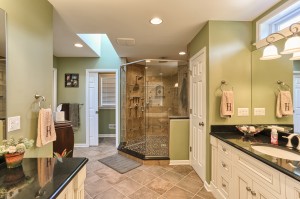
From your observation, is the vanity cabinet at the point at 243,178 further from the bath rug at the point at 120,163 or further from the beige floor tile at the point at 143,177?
the bath rug at the point at 120,163

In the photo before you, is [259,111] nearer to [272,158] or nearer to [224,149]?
[224,149]

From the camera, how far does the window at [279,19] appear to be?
5.62 ft

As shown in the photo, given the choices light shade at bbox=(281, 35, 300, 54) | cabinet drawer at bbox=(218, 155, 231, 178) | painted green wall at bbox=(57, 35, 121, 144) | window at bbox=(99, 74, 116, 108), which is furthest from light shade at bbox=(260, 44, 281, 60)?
window at bbox=(99, 74, 116, 108)

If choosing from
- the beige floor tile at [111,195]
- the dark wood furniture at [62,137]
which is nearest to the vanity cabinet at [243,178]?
the beige floor tile at [111,195]

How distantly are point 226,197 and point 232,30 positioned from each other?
2201 millimetres

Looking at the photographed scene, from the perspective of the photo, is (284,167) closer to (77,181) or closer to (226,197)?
(226,197)

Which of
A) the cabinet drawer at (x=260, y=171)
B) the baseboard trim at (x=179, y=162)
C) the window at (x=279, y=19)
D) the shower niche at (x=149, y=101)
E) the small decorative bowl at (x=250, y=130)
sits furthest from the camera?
the shower niche at (x=149, y=101)

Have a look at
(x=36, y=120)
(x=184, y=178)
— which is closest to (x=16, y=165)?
(x=36, y=120)

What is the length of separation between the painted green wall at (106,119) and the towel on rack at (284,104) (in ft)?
14.4

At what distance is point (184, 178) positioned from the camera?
8.76ft

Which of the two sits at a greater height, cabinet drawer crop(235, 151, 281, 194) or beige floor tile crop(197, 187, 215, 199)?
cabinet drawer crop(235, 151, 281, 194)

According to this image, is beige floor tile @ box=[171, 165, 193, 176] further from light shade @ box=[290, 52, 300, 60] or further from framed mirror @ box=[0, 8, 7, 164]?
framed mirror @ box=[0, 8, 7, 164]

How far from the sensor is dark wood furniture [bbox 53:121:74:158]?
2.54 m

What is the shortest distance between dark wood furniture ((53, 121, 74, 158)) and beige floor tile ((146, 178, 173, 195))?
4.86 ft
